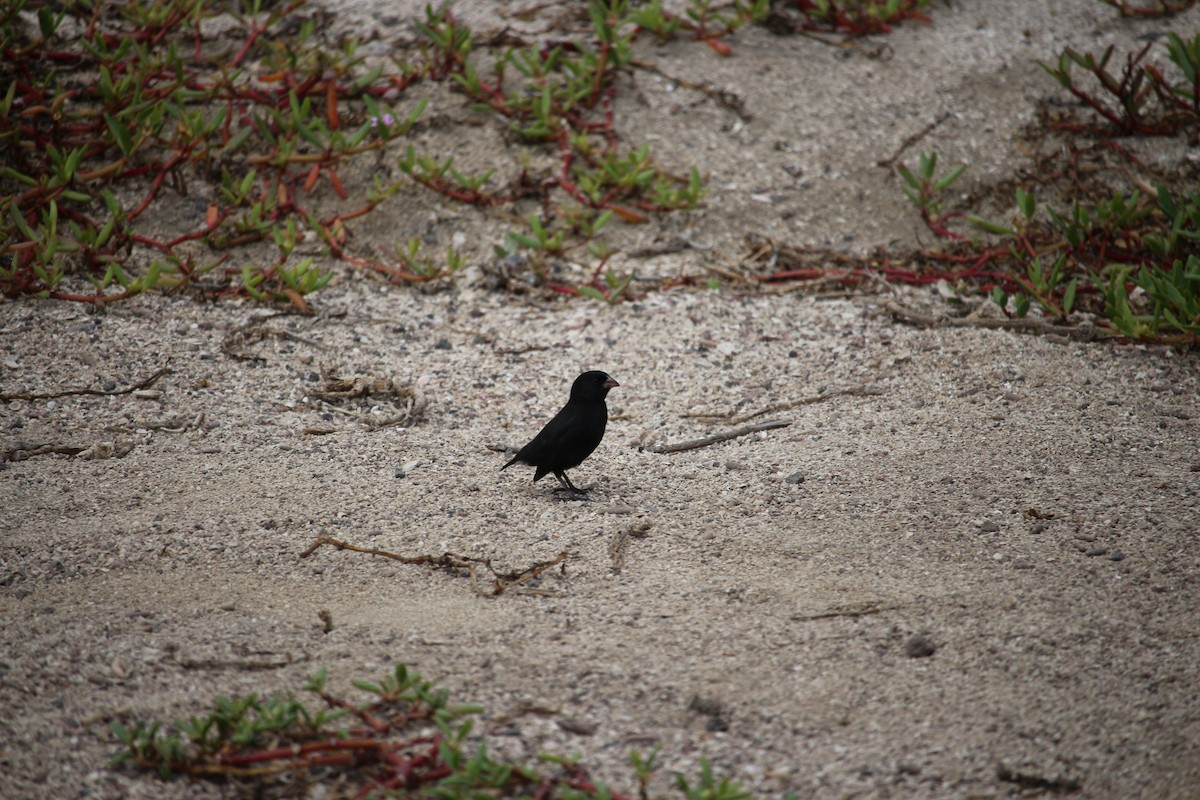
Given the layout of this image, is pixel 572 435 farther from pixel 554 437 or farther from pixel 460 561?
pixel 460 561

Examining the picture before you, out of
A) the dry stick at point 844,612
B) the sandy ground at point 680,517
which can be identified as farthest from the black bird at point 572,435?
the dry stick at point 844,612

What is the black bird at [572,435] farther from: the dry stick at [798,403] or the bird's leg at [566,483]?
the dry stick at [798,403]

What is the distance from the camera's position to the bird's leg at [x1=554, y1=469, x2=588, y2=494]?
156 inches

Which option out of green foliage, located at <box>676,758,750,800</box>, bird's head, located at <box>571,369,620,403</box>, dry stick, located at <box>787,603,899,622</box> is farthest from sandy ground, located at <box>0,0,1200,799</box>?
bird's head, located at <box>571,369,620,403</box>

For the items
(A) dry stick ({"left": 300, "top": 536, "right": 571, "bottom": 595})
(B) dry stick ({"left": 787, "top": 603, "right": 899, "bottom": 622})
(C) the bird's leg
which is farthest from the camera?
(C) the bird's leg

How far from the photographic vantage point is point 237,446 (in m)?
4.14

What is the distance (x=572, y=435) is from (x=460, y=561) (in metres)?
0.70

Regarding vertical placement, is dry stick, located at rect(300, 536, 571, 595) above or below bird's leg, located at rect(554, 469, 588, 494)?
above

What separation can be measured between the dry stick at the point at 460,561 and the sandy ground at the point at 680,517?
0.15 ft

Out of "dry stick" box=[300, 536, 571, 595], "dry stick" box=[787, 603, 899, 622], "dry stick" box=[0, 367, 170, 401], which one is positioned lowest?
"dry stick" box=[0, 367, 170, 401]

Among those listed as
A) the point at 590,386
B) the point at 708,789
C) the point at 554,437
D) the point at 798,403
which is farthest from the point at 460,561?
the point at 798,403

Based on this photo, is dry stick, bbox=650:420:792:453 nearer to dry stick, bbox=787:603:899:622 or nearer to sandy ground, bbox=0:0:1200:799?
sandy ground, bbox=0:0:1200:799

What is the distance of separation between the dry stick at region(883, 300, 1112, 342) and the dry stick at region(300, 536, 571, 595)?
248 cm

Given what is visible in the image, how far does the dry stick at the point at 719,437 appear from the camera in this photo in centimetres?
430
